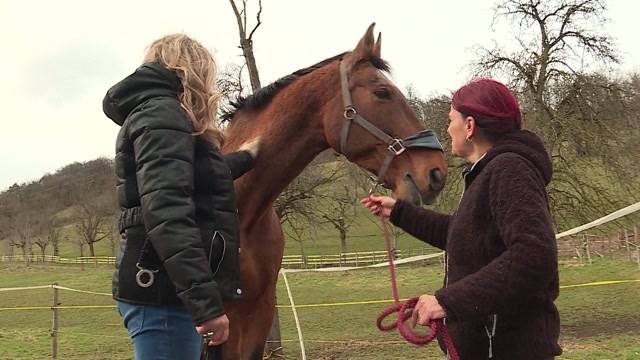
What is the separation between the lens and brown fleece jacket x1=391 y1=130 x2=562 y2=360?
1540 mm

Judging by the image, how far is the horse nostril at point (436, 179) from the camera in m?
2.58

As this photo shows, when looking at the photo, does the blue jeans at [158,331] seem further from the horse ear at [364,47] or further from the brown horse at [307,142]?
Result: the horse ear at [364,47]

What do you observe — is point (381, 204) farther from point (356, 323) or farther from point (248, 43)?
point (356, 323)

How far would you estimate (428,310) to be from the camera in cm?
164

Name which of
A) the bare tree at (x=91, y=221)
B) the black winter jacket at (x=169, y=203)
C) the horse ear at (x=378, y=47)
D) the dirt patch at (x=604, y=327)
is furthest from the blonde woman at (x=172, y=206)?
the bare tree at (x=91, y=221)

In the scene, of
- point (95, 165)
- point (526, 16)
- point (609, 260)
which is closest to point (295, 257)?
point (95, 165)

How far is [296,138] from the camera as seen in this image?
9.62 feet

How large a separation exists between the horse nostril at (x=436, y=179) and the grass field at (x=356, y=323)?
4897 millimetres

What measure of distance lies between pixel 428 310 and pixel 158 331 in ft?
2.91

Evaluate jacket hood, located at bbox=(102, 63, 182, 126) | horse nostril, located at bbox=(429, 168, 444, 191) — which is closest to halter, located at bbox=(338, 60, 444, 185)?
horse nostril, located at bbox=(429, 168, 444, 191)

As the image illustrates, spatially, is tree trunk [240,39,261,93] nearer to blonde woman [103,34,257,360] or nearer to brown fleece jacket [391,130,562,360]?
blonde woman [103,34,257,360]

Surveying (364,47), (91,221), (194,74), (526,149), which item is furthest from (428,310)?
(91,221)

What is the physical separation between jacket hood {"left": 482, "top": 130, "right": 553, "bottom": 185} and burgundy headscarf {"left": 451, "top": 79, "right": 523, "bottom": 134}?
42 mm

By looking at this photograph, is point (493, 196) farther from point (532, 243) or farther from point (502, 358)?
point (502, 358)
